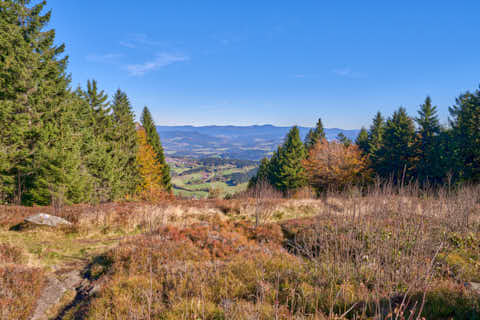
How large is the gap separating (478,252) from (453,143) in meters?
26.6

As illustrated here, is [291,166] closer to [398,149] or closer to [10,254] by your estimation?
[398,149]

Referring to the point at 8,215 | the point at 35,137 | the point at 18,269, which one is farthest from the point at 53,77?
the point at 18,269

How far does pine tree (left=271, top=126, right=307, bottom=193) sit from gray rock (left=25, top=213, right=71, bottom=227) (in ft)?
98.3

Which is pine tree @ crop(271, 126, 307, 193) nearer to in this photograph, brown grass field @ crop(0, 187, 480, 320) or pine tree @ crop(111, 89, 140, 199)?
pine tree @ crop(111, 89, 140, 199)

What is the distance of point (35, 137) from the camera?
1642 cm

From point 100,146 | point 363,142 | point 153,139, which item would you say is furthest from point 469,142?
point 153,139

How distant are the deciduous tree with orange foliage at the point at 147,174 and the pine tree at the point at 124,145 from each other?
100cm

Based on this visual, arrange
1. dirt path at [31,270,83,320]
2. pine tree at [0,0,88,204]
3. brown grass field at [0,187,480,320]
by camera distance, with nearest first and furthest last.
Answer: brown grass field at [0,187,480,320] < dirt path at [31,270,83,320] < pine tree at [0,0,88,204]

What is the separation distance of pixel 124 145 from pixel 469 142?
43627mm

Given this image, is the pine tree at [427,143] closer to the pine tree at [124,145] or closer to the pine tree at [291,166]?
the pine tree at [291,166]

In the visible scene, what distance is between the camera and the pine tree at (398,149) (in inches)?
1219

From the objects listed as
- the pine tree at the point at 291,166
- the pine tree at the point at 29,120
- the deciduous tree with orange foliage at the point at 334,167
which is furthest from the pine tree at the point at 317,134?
the pine tree at the point at 29,120

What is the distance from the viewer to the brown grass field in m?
3.52

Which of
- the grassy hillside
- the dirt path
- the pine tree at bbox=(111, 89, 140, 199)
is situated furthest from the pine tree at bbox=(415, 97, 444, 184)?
the grassy hillside
